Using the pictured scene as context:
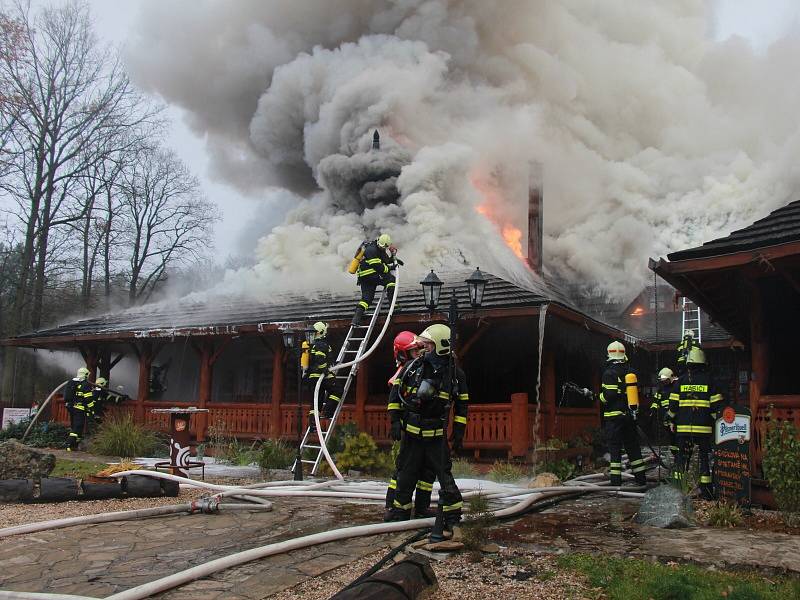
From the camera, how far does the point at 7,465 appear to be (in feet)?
24.6

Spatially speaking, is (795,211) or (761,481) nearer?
(761,481)

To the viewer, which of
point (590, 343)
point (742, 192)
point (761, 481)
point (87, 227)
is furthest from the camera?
point (87, 227)

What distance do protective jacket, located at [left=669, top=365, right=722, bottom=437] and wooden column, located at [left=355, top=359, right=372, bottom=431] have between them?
5917mm

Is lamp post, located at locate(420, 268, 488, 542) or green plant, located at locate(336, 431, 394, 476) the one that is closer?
lamp post, located at locate(420, 268, 488, 542)

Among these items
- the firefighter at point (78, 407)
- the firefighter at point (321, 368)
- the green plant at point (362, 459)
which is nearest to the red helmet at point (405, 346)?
the firefighter at point (321, 368)

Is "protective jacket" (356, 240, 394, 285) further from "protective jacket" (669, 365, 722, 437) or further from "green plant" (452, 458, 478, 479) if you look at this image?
"protective jacket" (669, 365, 722, 437)

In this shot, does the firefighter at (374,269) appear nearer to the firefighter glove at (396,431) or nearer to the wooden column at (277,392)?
the wooden column at (277,392)

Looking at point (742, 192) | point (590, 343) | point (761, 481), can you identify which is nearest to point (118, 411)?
point (590, 343)

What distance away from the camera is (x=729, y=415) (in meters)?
6.61

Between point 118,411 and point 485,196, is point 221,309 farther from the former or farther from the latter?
point 485,196

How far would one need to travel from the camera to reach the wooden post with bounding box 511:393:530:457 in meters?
10.3

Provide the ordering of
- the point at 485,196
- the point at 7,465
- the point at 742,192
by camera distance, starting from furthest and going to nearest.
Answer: the point at 742,192, the point at 485,196, the point at 7,465

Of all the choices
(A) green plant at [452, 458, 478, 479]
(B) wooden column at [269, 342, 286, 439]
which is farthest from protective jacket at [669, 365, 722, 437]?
(B) wooden column at [269, 342, 286, 439]

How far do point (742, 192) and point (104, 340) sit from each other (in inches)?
866
